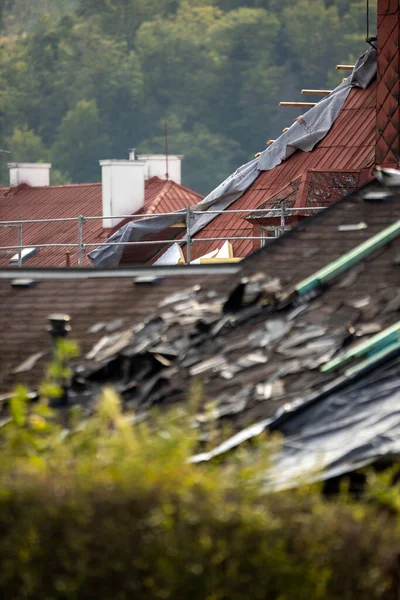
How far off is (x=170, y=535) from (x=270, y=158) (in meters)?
20.3

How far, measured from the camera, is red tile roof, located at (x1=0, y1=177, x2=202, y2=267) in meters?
37.8

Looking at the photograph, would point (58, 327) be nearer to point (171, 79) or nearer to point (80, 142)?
point (80, 142)

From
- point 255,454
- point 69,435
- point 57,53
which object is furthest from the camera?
point 57,53

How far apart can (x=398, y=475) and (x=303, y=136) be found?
1759 cm

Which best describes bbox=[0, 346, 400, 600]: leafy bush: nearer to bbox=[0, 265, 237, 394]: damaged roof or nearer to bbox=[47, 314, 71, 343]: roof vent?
bbox=[47, 314, 71, 343]: roof vent

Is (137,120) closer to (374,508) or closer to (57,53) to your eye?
(57,53)

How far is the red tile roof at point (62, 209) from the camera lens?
37.8 m

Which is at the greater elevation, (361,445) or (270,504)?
(270,504)

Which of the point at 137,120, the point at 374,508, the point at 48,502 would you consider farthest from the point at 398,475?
the point at 137,120

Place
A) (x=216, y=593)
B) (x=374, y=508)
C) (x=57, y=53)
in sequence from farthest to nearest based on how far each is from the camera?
(x=57, y=53) < (x=374, y=508) < (x=216, y=593)

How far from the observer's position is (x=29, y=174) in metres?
50.1

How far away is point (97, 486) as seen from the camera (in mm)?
6180

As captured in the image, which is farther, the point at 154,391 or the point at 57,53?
the point at 57,53

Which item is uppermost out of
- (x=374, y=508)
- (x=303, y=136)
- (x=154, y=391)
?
(x=374, y=508)
